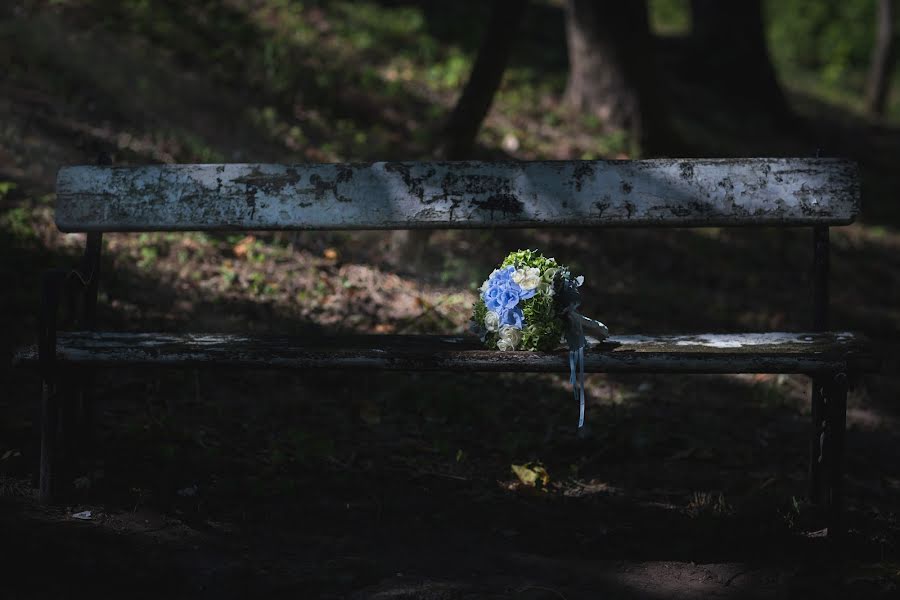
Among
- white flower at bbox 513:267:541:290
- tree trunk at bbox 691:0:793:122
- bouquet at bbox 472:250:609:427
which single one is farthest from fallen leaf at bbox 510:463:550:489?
tree trunk at bbox 691:0:793:122

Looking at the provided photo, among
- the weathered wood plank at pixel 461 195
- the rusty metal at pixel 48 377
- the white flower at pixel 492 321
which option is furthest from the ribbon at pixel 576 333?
the rusty metal at pixel 48 377

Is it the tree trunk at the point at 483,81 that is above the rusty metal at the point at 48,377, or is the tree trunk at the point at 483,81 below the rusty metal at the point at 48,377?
above

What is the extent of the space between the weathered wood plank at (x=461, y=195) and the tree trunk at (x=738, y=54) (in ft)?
27.1

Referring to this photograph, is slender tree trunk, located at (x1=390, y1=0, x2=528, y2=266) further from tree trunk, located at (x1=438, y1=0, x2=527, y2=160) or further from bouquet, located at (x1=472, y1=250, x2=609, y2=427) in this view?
bouquet, located at (x1=472, y1=250, x2=609, y2=427)

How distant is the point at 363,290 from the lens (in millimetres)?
6262

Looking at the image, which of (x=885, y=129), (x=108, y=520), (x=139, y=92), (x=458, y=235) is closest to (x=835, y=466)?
(x=108, y=520)

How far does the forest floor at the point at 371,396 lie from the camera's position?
343 centimetres

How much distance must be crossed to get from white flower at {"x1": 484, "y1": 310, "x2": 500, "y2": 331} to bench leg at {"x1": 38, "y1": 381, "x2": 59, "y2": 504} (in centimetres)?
162

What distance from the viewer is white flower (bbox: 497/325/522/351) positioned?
3699mm

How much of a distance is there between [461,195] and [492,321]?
65 cm

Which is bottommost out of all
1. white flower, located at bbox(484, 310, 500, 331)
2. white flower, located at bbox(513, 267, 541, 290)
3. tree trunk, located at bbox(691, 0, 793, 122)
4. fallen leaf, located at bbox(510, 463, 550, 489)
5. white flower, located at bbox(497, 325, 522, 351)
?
fallen leaf, located at bbox(510, 463, 550, 489)

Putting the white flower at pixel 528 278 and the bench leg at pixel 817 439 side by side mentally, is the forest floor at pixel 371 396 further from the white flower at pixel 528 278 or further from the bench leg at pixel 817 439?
the white flower at pixel 528 278

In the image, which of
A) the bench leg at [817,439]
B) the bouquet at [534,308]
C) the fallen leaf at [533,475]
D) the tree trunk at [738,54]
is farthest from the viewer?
the tree trunk at [738,54]

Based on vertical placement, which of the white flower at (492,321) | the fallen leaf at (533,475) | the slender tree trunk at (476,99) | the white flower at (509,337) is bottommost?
the fallen leaf at (533,475)
